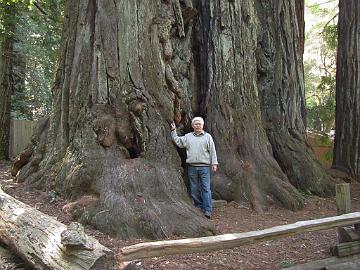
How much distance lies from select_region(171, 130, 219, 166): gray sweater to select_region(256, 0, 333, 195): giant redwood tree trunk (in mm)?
3121

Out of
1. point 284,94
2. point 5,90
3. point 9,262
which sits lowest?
point 9,262

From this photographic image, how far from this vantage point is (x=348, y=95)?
13281mm

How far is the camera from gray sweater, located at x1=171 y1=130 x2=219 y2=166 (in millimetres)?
8203

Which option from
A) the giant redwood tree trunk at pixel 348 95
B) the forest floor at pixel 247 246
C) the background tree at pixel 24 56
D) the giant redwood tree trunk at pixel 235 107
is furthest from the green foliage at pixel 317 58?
the forest floor at pixel 247 246

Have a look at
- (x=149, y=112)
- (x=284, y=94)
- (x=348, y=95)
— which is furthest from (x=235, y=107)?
(x=348, y=95)

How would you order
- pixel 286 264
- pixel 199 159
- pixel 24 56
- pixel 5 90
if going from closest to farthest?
pixel 286 264
pixel 199 159
pixel 5 90
pixel 24 56

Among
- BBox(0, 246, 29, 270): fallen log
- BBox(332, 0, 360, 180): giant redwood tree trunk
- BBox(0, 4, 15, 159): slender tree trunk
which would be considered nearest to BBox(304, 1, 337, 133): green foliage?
BBox(332, 0, 360, 180): giant redwood tree trunk

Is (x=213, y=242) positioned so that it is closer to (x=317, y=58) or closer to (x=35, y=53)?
(x=35, y=53)

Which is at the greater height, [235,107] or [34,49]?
[34,49]

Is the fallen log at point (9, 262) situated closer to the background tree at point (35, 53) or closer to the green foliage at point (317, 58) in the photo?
the background tree at point (35, 53)

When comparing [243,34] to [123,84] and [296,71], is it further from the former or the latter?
[123,84]

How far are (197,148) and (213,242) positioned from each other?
3.40 metres

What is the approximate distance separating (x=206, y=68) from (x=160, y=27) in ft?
6.02

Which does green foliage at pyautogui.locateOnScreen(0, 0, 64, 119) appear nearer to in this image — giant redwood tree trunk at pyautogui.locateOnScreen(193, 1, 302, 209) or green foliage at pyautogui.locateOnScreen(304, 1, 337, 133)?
giant redwood tree trunk at pyautogui.locateOnScreen(193, 1, 302, 209)
